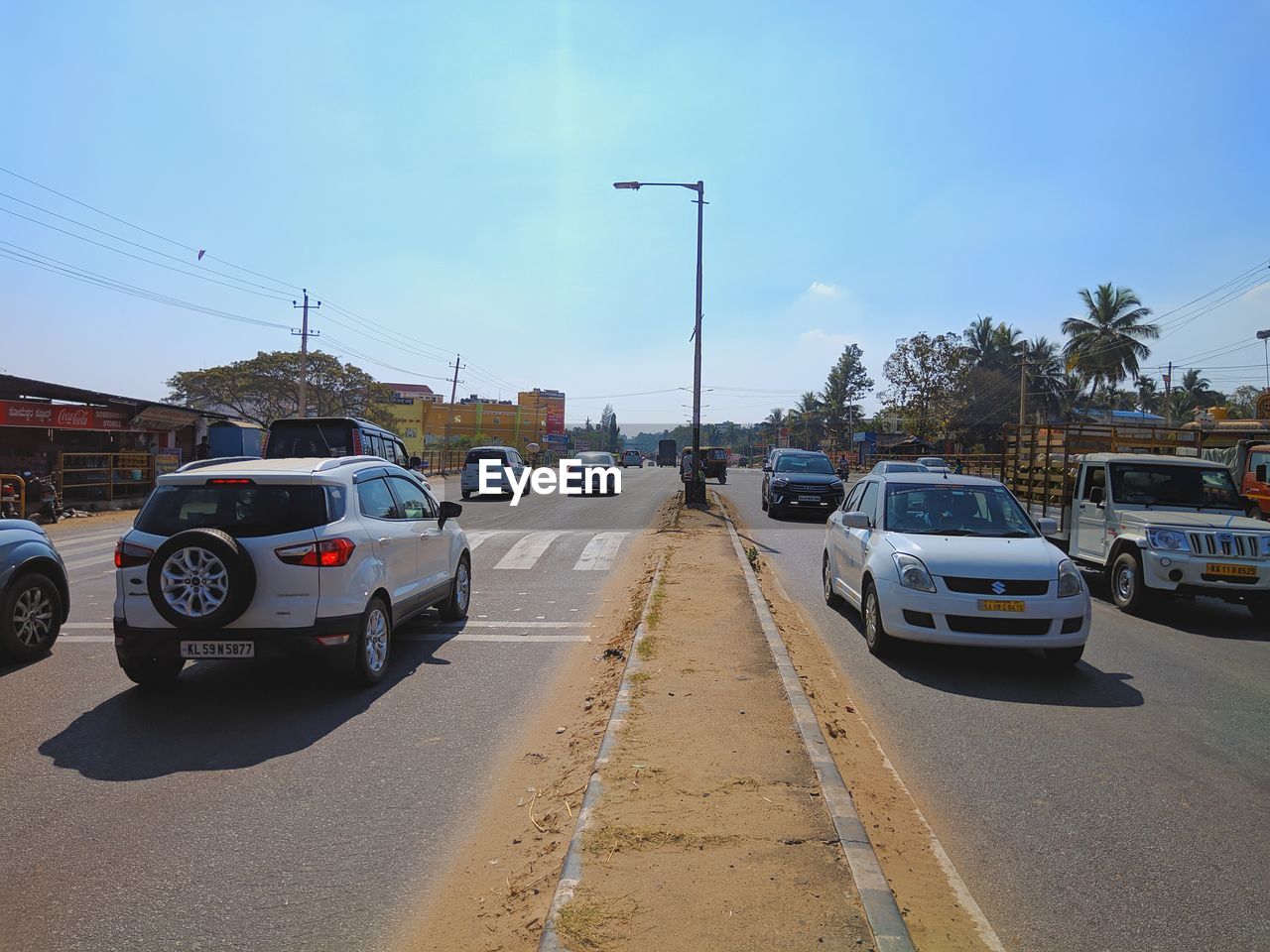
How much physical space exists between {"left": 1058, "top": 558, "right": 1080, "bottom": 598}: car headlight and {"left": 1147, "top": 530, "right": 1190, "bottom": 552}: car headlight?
10.5 feet

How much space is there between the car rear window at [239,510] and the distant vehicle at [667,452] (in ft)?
265

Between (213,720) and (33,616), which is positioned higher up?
(33,616)

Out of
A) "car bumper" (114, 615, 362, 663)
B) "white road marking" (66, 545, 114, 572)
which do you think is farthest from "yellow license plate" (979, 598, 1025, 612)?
"white road marking" (66, 545, 114, 572)

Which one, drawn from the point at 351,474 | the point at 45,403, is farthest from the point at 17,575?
the point at 45,403

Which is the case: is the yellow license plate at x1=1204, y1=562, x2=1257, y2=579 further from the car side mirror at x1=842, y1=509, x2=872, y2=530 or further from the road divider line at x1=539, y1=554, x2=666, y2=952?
the road divider line at x1=539, y1=554, x2=666, y2=952

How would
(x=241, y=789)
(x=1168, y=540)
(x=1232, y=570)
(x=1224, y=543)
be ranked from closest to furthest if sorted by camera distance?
(x=241, y=789) < (x=1232, y=570) < (x=1224, y=543) < (x=1168, y=540)

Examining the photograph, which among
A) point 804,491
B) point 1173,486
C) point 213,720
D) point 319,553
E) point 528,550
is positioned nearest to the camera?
point 213,720

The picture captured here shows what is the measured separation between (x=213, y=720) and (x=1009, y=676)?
6165 millimetres

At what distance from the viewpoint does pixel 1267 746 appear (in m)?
5.48

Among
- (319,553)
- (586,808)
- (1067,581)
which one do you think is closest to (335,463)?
(319,553)

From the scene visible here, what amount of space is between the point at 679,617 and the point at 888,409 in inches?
2155

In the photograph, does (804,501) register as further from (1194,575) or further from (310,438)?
(1194,575)

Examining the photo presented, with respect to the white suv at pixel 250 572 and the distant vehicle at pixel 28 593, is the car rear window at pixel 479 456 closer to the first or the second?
the distant vehicle at pixel 28 593

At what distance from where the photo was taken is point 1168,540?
9609 mm
